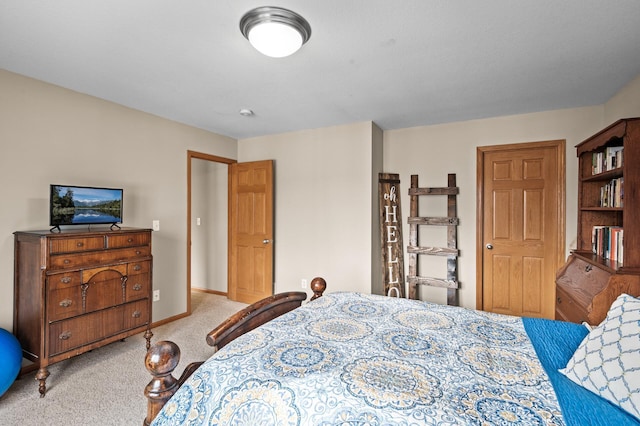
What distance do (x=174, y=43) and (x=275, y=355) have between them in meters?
1.98

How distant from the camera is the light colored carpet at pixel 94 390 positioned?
1982mm

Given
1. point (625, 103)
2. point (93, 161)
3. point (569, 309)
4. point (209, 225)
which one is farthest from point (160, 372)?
point (209, 225)

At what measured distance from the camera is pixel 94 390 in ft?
7.45

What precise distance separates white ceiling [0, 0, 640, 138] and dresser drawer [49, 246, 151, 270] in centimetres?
143

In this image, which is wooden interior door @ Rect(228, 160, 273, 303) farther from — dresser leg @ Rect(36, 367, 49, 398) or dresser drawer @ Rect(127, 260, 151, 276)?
dresser leg @ Rect(36, 367, 49, 398)

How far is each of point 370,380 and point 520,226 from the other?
3.17m

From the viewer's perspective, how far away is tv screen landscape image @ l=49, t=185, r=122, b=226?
2502 mm

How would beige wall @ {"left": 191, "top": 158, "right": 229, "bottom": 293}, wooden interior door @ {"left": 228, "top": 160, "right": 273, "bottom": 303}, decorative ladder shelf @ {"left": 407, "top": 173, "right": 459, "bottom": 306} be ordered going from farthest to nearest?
beige wall @ {"left": 191, "top": 158, "right": 229, "bottom": 293}, wooden interior door @ {"left": 228, "top": 160, "right": 273, "bottom": 303}, decorative ladder shelf @ {"left": 407, "top": 173, "right": 459, "bottom": 306}

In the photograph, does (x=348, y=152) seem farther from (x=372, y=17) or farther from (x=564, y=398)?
(x=564, y=398)

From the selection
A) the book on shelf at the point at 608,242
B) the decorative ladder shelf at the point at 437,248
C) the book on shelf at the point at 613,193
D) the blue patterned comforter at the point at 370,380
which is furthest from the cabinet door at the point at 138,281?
→ the book on shelf at the point at 613,193

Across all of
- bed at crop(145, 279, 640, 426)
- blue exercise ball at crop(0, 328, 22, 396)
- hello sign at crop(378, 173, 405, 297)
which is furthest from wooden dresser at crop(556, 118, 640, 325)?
blue exercise ball at crop(0, 328, 22, 396)

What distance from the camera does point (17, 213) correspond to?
8.12 feet

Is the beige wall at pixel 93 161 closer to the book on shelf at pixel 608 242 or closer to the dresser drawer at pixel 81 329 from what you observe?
the dresser drawer at pixel 81 329

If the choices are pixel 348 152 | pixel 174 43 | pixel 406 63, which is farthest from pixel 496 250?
pixel 174 43
